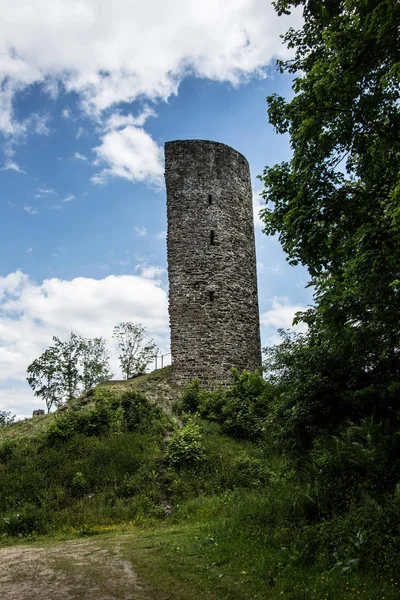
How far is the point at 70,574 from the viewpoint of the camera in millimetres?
6348

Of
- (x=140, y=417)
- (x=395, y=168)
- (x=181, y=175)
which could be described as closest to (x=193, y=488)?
(x=140, y=417)

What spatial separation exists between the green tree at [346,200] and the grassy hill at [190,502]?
2.19 metres

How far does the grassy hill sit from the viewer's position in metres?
5.79

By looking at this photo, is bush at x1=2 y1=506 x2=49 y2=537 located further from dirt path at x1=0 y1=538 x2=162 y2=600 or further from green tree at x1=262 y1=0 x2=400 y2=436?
green tree at x1=262 y1=0 x2=400 y2=436

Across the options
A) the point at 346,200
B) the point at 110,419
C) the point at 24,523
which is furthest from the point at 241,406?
the point at 346,200

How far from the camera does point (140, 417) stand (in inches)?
612

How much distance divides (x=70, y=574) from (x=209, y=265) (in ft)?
49.2

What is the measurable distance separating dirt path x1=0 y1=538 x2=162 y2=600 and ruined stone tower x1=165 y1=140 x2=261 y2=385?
453 inches

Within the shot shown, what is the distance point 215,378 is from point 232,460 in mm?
6017

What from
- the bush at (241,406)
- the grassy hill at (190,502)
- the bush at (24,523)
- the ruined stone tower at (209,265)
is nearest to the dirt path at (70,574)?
the grassy hill at (190,502)

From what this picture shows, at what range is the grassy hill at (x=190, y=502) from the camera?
579 centimetres

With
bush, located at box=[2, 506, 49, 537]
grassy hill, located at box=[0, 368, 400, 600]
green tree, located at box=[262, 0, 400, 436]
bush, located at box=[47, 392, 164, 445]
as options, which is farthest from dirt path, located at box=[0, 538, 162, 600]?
bush, located at box=[47, 392, 164, 445]

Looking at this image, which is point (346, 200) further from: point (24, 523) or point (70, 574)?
point (24, 523)

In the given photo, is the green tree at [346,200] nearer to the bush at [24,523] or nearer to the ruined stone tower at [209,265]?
the bush at [24,523]
